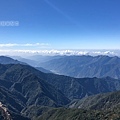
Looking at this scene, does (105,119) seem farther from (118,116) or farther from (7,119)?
(7,119)

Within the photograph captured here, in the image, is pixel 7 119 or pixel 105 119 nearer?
pixel 7 119

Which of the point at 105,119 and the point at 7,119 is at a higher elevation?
the point at 7,119

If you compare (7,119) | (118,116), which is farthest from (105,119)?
(7,119)

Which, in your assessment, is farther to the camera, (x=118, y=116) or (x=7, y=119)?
(x=118, y=116)

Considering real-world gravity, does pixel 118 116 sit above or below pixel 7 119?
below
